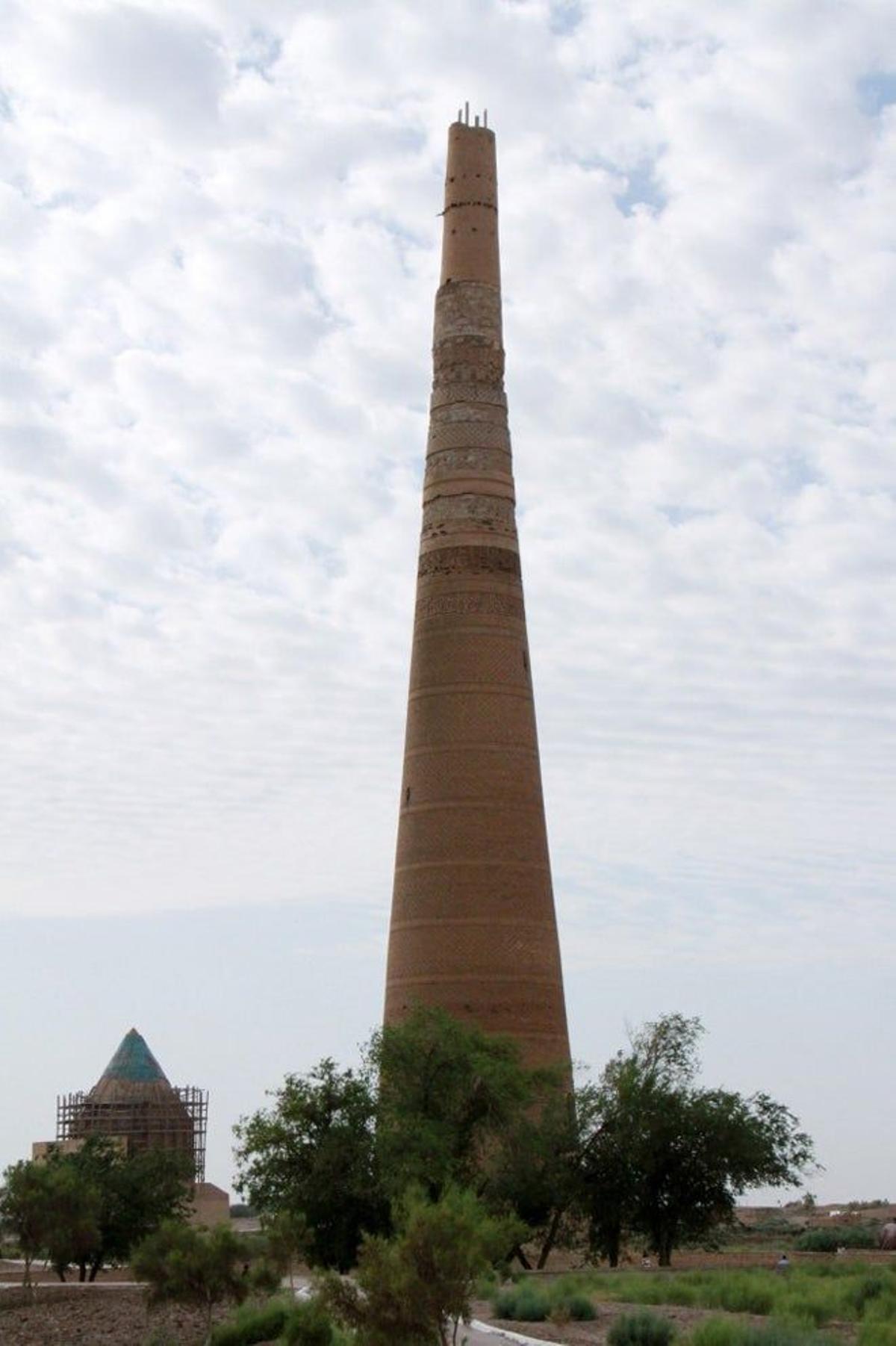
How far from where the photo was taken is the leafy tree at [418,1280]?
15039 millimetres

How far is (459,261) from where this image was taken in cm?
4072

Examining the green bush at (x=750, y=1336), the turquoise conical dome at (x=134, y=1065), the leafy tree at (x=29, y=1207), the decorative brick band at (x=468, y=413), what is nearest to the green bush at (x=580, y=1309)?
the green bush at (x=750, y=1336)

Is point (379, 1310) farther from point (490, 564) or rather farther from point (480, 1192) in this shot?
point (490, 564)

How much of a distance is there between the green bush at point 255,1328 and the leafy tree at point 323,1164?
16.8ft

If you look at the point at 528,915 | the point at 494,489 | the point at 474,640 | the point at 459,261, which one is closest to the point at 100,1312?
the point at 528,915

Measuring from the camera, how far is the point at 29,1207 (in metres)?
33.6

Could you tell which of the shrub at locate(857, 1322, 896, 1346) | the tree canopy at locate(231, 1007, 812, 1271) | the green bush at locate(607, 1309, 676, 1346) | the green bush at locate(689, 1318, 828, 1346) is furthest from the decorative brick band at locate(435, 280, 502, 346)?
the green bush at locate(689, 1318, 828, 1346)

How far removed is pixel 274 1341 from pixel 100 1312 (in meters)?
8.97

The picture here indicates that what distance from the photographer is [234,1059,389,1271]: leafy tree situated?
30.5m

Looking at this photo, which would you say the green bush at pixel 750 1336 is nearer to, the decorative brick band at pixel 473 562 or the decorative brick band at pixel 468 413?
the decorative brick band at pixel 473 562

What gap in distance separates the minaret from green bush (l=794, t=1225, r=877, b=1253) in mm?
8596

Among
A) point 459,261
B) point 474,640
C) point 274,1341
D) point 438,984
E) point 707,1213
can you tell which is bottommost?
point 274,1341

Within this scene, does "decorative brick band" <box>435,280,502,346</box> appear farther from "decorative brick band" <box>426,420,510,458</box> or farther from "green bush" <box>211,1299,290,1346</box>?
"green bush" <box>211,1299,290,1346</box>

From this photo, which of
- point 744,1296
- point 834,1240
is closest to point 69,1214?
point 744,1296
